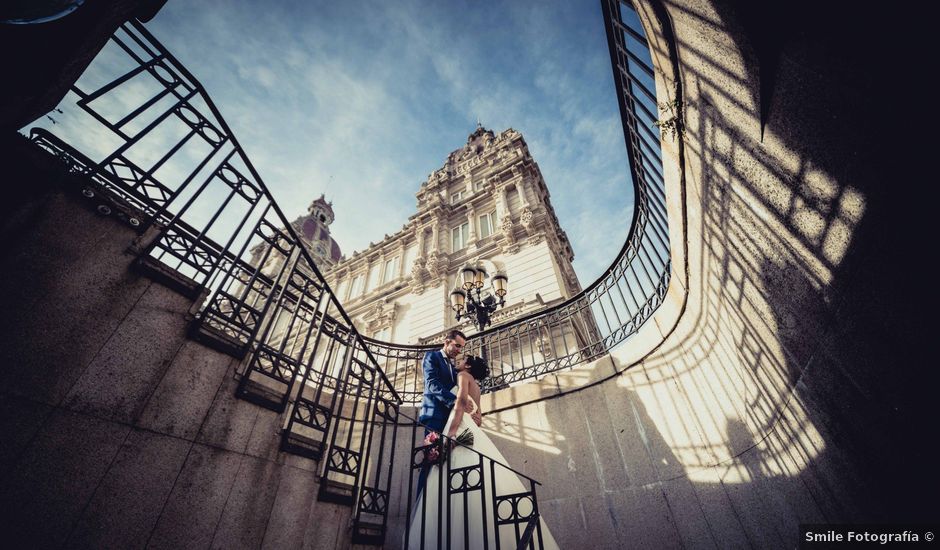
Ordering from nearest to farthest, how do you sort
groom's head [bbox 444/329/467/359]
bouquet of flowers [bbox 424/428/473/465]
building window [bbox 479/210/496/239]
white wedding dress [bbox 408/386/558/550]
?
white wedding dress [bbox 408/386/558/550]
bouquet of flowers [bbox 424/428/473/465]
groom's head [bbox 444/329/467/359]
building window [bbox 479/210/496/239]

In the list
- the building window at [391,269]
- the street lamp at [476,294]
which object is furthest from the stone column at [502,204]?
the street lamp at [476,294]

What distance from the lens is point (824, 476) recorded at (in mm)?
2395

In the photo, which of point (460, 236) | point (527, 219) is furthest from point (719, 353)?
point (460, 236)

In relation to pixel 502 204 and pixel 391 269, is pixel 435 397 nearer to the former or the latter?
pixel 502 204

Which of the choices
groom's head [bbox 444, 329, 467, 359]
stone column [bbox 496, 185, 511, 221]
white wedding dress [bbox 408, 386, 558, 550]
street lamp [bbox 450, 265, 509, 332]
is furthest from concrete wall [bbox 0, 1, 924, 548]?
stone column [bbox 496, 185, 511, 221]

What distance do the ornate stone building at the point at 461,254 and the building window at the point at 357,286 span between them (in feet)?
0.25

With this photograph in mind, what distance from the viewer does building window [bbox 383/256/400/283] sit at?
20277mm

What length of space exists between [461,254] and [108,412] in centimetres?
1577

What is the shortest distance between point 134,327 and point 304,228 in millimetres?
49244

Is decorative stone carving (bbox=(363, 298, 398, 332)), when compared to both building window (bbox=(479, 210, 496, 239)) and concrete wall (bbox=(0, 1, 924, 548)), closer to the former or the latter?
building window (bbox=(479, 210, 496, 239))

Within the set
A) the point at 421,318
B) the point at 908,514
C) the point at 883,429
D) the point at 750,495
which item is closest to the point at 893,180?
the point at 883,429

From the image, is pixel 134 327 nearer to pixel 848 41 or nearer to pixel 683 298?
pixel 848 41

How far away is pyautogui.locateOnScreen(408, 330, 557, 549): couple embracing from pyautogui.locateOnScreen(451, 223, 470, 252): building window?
45.6ft

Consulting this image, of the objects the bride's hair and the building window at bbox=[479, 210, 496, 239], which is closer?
the bride's hair
